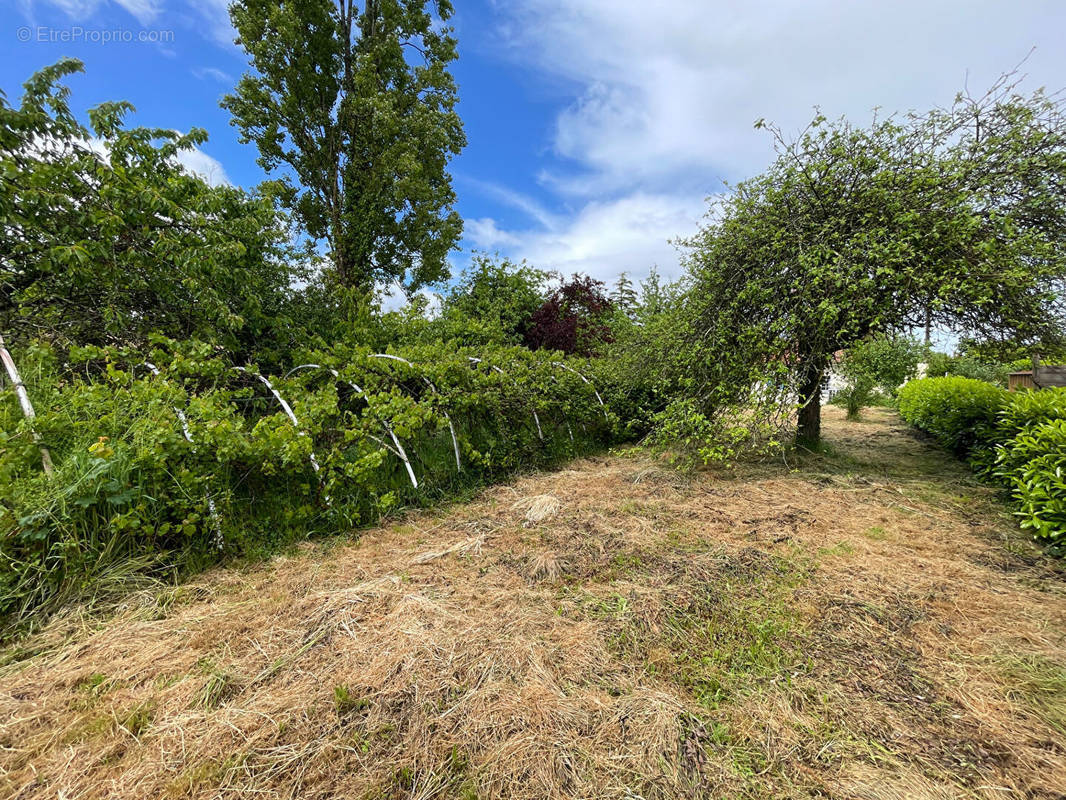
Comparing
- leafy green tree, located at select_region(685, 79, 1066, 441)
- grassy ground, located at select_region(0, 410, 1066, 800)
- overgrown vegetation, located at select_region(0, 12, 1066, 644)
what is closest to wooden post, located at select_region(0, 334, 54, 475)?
overgrown vegetation, located at select_region(0, 12, 1066, 644)

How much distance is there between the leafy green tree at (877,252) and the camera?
3.79 meters

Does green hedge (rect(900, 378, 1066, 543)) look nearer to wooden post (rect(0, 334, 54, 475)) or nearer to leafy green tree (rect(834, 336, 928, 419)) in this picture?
leafy green tree (rect(834, 336, 928, 419))

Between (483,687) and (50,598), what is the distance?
8.24 feet

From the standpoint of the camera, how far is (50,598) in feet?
7.20

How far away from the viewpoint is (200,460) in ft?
9.07

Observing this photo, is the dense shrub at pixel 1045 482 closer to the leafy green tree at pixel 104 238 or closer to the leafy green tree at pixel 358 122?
the leafy green tree at pixel 104 238

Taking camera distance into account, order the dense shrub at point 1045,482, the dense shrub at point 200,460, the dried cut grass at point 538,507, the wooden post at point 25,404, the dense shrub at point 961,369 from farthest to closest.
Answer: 1. the dense shrub at point 961,369
2. the dried cut grass at point 538,507
3. the dense shrub at point 1045,482
4. the wooden post at point 25,404
5. the dense shrub at point 200,460

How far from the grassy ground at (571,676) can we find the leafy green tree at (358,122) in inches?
352

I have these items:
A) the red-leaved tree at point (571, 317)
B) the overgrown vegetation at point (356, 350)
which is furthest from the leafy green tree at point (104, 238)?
the red-leaved tree at point (571, 317)

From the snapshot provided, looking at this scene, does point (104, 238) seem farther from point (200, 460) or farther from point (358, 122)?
point (358, 122)

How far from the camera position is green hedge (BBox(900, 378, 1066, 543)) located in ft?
9.42

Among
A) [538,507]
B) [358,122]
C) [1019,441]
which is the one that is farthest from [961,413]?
[358,122]

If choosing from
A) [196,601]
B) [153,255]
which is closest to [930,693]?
[196,601]

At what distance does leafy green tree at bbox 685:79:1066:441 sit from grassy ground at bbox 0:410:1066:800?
224cm
